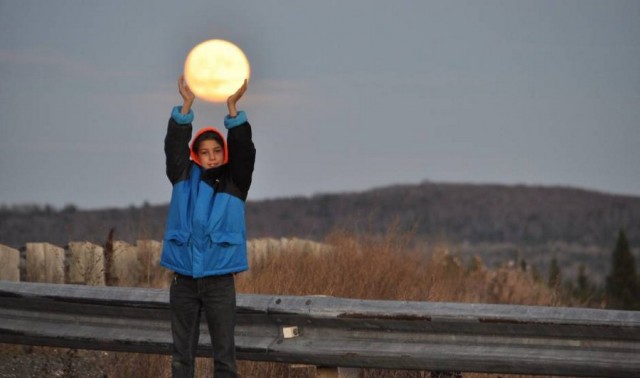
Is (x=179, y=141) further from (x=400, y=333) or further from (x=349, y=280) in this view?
(x=349, y=280)

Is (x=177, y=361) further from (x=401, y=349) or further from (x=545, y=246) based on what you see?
(x=545, y=246)

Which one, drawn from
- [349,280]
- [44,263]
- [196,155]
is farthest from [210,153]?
[44,263]

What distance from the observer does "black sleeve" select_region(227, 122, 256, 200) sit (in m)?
7.38

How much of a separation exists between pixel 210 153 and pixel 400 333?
159cm

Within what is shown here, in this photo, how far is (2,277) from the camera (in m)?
12.8

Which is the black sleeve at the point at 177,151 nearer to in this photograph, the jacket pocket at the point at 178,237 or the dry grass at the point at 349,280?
the jacket pocket at the point at 178,237

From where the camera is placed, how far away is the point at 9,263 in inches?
508

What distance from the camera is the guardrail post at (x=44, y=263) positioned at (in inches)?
520

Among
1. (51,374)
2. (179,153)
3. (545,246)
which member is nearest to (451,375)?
(179,153)

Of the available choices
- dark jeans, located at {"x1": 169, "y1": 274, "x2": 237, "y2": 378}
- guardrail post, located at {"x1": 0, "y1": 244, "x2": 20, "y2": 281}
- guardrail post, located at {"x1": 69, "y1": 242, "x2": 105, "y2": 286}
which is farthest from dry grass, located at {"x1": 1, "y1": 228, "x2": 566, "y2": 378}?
dark jeans, located at {"x1": 169, "y1": 274, "x2": 237, "y2": 378}

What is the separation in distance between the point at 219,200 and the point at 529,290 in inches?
456

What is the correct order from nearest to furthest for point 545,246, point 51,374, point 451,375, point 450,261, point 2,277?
1. point 451,375
2. point 51,374
3. point 2,277
4. point 450,261
5. point 545,246

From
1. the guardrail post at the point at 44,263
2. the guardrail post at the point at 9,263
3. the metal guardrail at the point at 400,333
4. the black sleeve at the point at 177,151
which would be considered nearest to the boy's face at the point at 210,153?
the black sleeve at the point at 177,151

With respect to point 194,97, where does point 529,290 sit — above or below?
below
